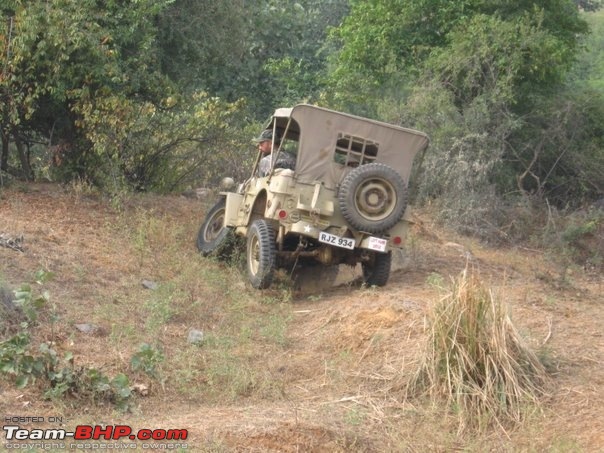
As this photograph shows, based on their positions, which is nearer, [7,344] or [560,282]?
[7,344]

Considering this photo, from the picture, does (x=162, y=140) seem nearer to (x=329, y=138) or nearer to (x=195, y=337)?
(x=329, y=138)

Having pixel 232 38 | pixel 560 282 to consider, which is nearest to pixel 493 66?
pixel 232 38

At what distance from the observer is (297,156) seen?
36.9 ft

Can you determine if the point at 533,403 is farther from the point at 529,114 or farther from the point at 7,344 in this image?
the point at 529,114

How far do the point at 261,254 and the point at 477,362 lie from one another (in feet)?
13.0

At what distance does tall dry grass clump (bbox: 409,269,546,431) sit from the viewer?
23.8ft

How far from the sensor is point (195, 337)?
29.3ft

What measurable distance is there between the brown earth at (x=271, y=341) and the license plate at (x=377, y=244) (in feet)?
1.66

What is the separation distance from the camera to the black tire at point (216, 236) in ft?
41.1

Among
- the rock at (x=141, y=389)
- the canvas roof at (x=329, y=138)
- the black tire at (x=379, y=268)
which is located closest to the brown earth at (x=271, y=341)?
the rock at (x=141, y=389)

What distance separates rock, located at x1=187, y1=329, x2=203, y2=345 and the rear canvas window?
10.8 ft

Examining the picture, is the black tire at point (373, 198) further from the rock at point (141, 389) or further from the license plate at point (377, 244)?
the rock at point (141, 389)

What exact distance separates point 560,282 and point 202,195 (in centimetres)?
761

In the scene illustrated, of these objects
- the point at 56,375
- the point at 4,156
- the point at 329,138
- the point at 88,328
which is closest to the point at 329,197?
the point at 329,138
